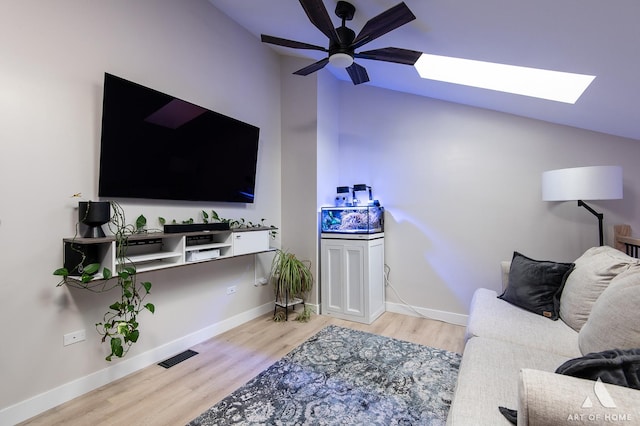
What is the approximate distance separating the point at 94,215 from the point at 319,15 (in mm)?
1916

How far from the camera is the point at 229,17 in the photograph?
312cm

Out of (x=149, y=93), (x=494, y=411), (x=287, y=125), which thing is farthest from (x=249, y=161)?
(x=494, y=411)

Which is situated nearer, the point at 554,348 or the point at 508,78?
the point at 554,348

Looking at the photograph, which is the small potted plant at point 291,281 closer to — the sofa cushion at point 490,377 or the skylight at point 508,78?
the sofa cushion at point 490,377

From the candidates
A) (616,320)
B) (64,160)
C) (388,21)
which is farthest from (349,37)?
(616,320)

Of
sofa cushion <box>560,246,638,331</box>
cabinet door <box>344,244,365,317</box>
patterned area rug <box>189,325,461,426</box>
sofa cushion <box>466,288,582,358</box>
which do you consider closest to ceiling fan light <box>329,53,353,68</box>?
cabinet door <box>344,244,365,317</box>

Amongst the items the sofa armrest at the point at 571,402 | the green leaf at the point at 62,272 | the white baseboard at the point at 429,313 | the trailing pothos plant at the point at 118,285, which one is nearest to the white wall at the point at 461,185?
the white baseboard at the point at 429,313

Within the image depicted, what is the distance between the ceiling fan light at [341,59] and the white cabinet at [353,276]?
1.75 meters

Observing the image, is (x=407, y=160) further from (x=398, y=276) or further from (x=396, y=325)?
(x=396, y=325)

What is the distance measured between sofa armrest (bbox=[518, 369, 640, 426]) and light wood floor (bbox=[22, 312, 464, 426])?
1.80 metres

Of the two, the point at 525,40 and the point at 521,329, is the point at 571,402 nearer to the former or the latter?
the point at 521,329

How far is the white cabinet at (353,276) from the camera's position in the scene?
129 inches

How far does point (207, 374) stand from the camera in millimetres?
2281

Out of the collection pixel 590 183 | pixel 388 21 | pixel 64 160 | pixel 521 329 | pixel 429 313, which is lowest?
pixel 429 313
